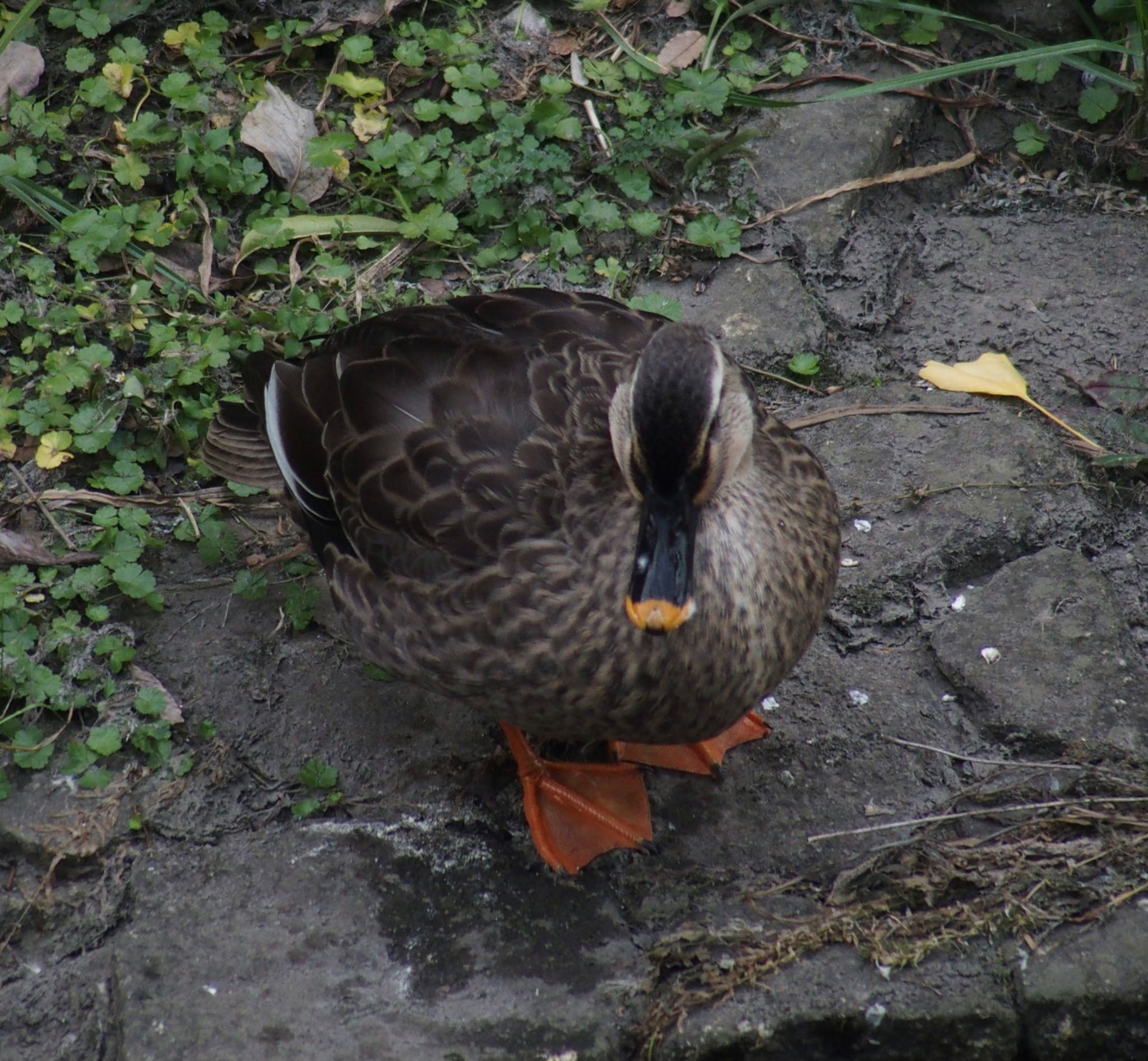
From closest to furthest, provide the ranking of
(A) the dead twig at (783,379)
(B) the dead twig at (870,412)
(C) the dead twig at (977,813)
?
1. (C) the dead twig at (977,813)
2. (B) the dead twig at (870,412)
3. (A) the dead twig at (783,379)

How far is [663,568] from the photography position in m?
2.61

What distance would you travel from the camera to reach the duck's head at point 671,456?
2.50m

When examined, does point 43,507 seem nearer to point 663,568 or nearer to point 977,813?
point 663,568

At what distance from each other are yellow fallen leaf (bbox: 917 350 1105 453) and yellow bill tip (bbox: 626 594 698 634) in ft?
5.80

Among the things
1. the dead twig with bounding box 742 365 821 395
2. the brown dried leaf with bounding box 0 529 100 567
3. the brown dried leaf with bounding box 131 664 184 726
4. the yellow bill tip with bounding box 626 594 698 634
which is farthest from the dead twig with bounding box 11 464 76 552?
the dead twig with bounding box 742 365 821 395

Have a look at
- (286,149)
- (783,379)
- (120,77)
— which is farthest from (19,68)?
(783,379)

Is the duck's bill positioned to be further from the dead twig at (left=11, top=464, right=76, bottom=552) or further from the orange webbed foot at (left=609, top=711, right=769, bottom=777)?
the dead twig at (left=11, top=464, right=76, bottom=552)

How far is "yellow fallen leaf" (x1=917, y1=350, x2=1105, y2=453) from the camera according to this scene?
395cm

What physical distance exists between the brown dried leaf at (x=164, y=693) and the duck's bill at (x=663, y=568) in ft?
4.24

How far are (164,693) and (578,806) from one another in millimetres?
1069

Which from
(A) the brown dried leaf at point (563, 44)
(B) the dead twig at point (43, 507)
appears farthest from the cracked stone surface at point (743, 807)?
(A) the brown dried leaf at point (563, 44)

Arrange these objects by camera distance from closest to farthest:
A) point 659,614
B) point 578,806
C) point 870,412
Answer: point 659,614, point 578,806, point 870,412

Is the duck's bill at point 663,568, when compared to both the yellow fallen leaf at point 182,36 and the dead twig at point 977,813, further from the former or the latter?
the yellow fallen leaf at point 182,36

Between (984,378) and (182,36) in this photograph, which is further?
(182,36)
